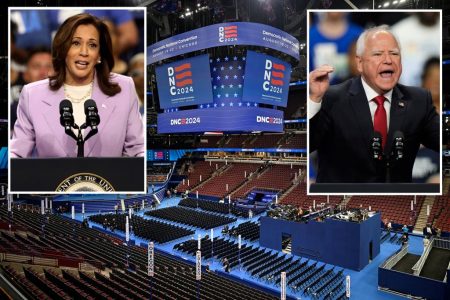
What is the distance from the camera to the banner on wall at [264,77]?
1346 cm

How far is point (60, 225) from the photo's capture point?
800 inches

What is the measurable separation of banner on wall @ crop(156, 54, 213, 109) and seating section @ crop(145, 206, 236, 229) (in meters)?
12.8

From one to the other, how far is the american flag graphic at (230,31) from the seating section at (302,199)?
54.6 feet

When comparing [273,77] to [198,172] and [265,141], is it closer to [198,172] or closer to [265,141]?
[265,141]

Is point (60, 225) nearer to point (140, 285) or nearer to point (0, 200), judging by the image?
point (140, 285)

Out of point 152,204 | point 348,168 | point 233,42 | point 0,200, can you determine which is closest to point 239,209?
point 152,204

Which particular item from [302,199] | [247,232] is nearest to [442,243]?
[247,232]

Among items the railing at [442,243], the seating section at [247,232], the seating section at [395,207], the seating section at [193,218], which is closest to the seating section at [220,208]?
the seating section at [193,218]

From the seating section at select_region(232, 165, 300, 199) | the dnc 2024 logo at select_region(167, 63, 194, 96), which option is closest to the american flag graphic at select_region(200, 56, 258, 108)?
the dnc 2024 logo at select_region(167, 63, 194, 96)

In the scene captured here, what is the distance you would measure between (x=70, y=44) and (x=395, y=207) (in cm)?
2487

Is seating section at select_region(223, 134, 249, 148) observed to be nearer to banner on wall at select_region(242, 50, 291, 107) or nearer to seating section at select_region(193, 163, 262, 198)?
seating section at select_region(193, 163, 262, 198)

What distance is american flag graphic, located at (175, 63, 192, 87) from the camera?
1230 centimetres

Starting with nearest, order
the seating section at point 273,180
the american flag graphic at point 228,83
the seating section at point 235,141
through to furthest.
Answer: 1. the american flag graphic at point 228,83
2. the seating section at point 273,180
3. the seating section at point 235,141

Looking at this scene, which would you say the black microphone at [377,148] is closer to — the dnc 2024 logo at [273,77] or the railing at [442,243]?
the dnc 2024 logo at [273,77]
